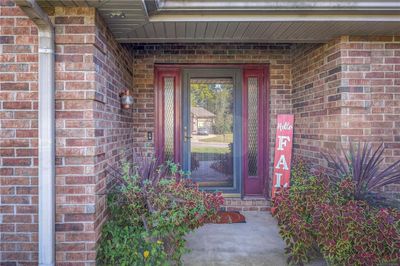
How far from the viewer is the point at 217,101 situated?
4.27 metres

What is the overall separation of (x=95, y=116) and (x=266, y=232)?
2.38 m

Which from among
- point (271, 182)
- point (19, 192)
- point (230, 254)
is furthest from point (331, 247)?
point (19, 192)

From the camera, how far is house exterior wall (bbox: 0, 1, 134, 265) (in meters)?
2.38

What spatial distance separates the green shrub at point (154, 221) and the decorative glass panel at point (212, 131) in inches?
65.3

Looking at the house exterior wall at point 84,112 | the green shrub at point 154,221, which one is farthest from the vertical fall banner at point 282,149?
the green shrub at point 154,221

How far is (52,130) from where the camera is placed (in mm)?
2324

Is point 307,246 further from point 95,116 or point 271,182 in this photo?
point 95,116

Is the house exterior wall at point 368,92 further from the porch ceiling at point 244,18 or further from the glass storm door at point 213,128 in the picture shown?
the glass storm door at point 213,128

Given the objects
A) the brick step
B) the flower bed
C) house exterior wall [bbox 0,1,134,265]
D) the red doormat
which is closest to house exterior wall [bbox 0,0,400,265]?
house exterior wall [bbox 0,1,134,265]

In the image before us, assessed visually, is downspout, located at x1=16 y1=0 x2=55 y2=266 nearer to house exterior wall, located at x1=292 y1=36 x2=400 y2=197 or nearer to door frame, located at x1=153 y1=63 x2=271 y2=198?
door frame, located at x1=153 y1=63 x2=271 y2=198

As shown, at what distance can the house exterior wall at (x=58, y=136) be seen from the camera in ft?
7.79

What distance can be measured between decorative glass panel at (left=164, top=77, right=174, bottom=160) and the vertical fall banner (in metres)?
1.54

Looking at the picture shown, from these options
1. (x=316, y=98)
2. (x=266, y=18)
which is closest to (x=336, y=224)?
(x=316, y=98)

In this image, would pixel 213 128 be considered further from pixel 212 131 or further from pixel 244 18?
pixel 244 18
